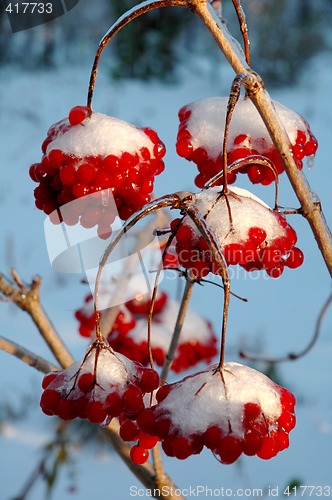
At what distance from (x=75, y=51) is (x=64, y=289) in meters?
4.07

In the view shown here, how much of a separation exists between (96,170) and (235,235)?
0.60 ft

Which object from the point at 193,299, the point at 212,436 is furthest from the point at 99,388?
the point at 193,299

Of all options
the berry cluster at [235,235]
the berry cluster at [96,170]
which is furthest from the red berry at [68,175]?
the berry cluster at [235,235]

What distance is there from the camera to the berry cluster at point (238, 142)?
2.97 ft

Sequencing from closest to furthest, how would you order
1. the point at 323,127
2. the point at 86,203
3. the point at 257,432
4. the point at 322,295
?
the point at 257,432 → the point at 86,203 → the point at 322,295 → the point at 323,127

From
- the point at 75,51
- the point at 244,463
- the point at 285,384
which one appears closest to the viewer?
the point at 244,463

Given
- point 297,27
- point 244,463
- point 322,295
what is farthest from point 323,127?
point 244,463

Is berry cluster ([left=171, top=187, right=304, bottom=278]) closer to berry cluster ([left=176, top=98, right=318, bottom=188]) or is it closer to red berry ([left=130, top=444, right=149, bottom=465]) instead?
berry cluster ([left=176, top=98, right=318, bottom=188])

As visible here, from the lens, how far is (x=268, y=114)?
762 mm

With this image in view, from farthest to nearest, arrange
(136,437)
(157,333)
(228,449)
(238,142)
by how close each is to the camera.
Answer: (157,333) < (238,142) < (136,437) < (228,449)

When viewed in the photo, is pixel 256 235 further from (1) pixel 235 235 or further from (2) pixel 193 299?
(2) pixel 193 299

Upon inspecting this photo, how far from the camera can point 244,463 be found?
9.28ft

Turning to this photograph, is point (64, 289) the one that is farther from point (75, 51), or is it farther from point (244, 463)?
point (75, 51)

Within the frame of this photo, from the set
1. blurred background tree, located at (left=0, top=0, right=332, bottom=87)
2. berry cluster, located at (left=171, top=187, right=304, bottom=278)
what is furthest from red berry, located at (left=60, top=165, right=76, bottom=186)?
blurred background tree, located at (left=0, top=0, right=332, bottom=87)
